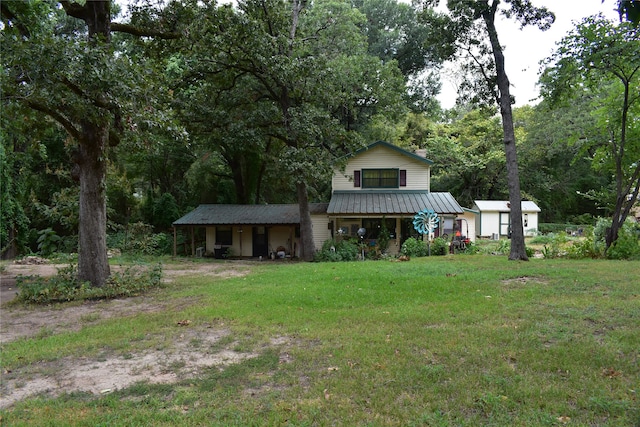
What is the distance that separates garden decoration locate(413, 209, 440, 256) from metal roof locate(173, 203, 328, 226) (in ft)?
16.4

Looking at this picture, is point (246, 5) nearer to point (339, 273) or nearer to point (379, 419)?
point (339, 273)

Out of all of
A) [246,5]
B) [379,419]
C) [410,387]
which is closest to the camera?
[379,419]

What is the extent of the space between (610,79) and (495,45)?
4.66 meters

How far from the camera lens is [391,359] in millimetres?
Answer: 4449

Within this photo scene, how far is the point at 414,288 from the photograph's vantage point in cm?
873

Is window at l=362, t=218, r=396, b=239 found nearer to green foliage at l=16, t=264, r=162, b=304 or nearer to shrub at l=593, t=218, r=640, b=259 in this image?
shrub at l=593, t=218, r=640, b=259

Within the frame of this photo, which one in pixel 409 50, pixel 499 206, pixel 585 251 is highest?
pixel 409 50

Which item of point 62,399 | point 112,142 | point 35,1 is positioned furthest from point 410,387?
point 35,1

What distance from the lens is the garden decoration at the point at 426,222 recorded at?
1812 cm


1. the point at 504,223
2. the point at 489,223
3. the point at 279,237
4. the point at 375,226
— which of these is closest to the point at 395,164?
the point at 375,226

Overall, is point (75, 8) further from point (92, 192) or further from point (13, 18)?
point (92, 192)

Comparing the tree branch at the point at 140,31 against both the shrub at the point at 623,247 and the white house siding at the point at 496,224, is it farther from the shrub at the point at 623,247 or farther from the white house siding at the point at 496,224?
the white house siding at the point at 496,224

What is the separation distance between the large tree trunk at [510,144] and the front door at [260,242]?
12.3 m

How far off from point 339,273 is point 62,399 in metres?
8.27
